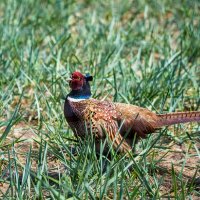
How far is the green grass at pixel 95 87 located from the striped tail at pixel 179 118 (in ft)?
0.30

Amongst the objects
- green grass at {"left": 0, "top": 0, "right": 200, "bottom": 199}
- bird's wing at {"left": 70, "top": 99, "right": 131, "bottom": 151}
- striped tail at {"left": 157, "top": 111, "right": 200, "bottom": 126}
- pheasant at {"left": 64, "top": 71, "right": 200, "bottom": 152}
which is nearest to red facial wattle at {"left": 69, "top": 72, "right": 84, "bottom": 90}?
pheasant at {"left": 64, "top": 71, "right": 200, "bottom": 152}

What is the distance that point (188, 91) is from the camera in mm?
6176

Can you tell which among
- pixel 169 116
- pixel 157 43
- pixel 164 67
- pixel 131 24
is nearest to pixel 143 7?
pixel 131 24

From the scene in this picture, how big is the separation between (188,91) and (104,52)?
0.95 metres

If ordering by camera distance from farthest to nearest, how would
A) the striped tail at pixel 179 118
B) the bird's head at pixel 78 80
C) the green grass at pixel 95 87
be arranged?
1. the bird's head at pixel 78 80
2. the striped tail at pixel 179 118
3. the green grass at pixel 95 87

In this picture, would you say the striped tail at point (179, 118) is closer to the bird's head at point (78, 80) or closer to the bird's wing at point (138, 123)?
the bird's wing at point (138, 123)

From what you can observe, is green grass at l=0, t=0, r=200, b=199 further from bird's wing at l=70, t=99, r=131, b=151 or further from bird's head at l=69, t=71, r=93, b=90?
bird's head at l=69, t=71, r=93, b=90

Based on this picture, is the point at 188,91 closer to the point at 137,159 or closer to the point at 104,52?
the point at 104,52

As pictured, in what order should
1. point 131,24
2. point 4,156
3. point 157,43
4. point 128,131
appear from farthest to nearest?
point 131,24 < point 157,43 < point 4,156 < point 128,131

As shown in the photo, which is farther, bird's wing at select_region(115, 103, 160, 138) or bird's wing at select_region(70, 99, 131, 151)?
bird's wing at select_region(115, 103, 160, 138)

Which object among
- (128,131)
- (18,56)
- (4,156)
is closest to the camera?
(128,131)

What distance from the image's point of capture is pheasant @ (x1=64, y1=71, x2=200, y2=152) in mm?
4801

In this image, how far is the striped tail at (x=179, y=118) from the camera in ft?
16.0

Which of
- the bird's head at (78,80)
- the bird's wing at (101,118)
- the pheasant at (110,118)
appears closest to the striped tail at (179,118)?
the pheasant at (110,118)
